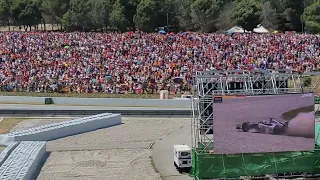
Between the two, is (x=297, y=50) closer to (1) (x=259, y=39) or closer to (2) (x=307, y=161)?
(1) (x=259, y=39)

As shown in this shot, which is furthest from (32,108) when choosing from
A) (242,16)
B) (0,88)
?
(242,16)

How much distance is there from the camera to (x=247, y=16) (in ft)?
270

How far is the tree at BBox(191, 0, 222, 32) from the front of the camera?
88.6 meters

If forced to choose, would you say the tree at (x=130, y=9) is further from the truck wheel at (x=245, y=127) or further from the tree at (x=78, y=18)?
the truck wheel at (x=245, y=127)

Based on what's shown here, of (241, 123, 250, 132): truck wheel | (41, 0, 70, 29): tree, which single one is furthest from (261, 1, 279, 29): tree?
(241, 123, 250, 132): truck wheel

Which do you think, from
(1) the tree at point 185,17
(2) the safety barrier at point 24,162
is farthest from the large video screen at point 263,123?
(1) the tree at point 185,17

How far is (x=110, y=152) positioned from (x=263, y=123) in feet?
30.0

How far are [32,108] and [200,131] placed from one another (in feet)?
64.6

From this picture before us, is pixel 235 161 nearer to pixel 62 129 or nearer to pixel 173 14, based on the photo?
pixel 62 129

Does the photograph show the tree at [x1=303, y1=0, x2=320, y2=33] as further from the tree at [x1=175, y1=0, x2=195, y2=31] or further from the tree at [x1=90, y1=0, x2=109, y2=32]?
the tree at [x1=90, y1=0, x2=109, y2=32]

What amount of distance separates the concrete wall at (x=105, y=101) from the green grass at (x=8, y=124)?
5141 mm

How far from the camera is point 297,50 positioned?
52250mm

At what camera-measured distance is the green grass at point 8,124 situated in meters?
35.3

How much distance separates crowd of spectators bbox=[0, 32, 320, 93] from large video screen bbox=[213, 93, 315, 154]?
21.5 m
